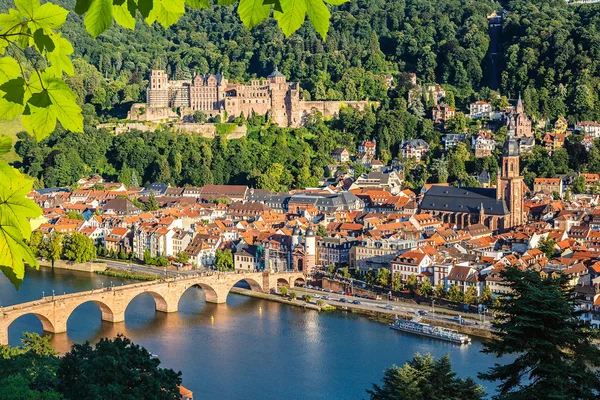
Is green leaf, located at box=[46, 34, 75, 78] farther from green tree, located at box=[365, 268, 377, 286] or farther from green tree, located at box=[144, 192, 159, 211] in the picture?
green tree, located at box=[144, 192, 159, 211]

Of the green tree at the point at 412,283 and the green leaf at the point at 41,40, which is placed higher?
the green leaf at the point at 41,40

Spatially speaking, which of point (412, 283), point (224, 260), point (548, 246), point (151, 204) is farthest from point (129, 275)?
point (548, 246)

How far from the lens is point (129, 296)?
16766 mm

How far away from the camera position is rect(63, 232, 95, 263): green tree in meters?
21.8

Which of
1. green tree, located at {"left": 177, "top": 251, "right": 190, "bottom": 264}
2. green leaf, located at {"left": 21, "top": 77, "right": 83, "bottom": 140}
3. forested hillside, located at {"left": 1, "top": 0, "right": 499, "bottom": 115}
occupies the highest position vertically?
forested hillside, located at {"left": 1, "top": 0, "right": 499, "bottom": 115}

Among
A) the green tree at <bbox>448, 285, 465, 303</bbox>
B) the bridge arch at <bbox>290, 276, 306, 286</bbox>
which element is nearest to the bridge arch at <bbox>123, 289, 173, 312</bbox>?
the bridge arch at <bbox>290, 276, 306, 286</bbox>

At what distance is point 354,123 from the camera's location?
32750mm

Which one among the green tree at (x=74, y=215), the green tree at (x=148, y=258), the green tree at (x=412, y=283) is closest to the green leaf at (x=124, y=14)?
the green tree at (x=412, y=283)

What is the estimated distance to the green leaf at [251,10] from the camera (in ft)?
3.49

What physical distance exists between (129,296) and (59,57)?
16057 mm

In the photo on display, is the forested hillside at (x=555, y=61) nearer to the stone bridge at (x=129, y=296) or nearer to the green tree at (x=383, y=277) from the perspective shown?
the green tree at (x=383, y=277)

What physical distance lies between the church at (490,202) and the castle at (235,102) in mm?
9966

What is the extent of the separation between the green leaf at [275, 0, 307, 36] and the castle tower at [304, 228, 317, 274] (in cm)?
1919

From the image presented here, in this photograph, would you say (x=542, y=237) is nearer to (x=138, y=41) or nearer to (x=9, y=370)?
(x=9, y=370)
